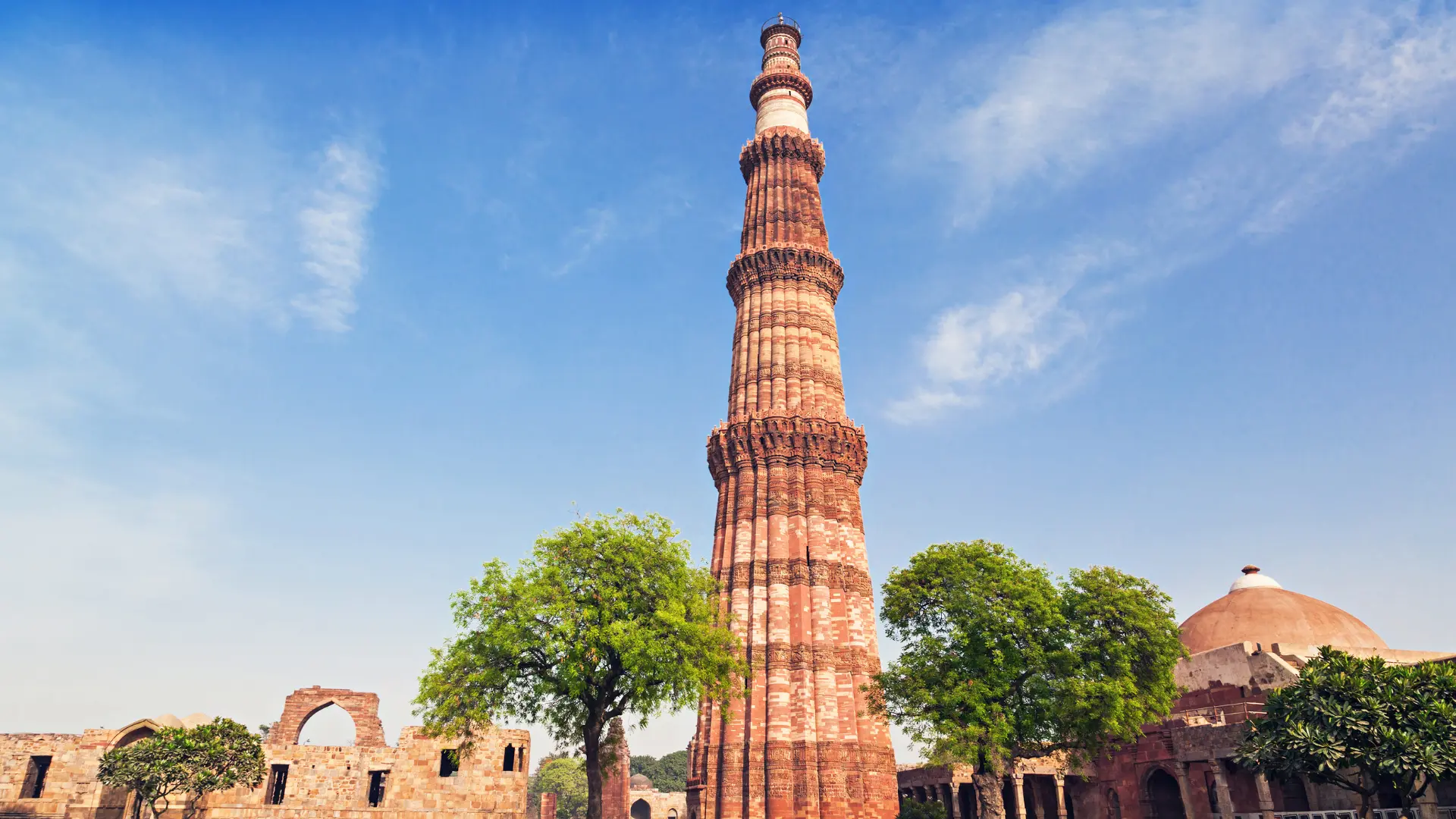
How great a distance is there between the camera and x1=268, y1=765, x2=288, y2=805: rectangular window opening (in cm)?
3822

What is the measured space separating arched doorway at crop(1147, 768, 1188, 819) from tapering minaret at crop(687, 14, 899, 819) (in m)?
11.0

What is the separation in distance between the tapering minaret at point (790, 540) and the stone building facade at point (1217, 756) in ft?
23.8

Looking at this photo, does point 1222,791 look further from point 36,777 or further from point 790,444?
point 36,777

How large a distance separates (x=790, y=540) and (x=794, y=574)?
61.3 inches

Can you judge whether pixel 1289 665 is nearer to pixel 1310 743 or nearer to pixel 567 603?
pixel 1310 743

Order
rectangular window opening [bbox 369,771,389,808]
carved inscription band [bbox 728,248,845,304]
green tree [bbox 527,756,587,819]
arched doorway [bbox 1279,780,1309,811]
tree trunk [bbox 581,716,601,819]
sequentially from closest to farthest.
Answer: tree trunk [bbox 581,716,601,819]
arched doorway [bbox 1279,780,1309,811]
rectangular window opening [bbox 369,771,389,808]
carved inscription band [bbox 728,248,845,304]
green tree [bbox 527,756,587,819]

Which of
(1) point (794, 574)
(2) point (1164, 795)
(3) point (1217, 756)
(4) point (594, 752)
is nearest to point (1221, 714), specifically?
(3) point (1217, 756)

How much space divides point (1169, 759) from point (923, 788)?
17.3 m

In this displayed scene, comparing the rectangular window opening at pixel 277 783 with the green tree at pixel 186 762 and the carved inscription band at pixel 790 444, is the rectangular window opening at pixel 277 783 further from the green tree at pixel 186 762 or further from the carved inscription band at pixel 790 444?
the carved inscription band at pixel 790 444

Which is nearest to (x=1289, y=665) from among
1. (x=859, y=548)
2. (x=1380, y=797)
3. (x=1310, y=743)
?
(x=1380, y=797)

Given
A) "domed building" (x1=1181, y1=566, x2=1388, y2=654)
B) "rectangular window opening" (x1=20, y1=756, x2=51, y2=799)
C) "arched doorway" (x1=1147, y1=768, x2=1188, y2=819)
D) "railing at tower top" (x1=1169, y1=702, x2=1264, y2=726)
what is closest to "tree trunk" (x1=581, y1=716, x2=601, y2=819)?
"railing at tower top" (x1=1169, y1=702, x2=1264, y2=726)

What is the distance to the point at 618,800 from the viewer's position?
6156cm

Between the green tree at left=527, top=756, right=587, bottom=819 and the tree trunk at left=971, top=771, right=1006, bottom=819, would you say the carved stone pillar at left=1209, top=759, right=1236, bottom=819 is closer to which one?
the tree trunk at left=971, top=771, right=1006, bottom=819

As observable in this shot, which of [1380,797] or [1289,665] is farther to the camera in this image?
[1289,665]
